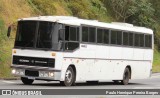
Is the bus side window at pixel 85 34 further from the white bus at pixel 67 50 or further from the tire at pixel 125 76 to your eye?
the tire at pixel 125 76

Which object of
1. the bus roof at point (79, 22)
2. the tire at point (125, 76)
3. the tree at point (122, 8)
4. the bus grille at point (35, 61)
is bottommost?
the tire at point (125, 76)

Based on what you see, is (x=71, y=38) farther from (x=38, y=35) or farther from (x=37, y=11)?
(x=37, y=11)

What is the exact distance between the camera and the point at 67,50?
86.4ft

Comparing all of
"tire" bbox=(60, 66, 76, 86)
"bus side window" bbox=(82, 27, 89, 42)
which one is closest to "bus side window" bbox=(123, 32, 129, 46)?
"bus side window" bbox=(82, 27, 89, 42)

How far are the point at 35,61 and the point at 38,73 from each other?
57cm

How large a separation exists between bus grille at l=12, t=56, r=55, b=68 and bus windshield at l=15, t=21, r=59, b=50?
0.53 metres

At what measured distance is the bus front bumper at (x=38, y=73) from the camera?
2545 cm

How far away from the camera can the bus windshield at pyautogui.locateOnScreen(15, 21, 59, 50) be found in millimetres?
25828

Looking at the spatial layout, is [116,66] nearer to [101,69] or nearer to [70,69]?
[101,69]

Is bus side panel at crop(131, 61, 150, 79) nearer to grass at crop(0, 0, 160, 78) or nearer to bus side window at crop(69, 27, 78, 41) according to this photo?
bus side window at crop(69, 27, 78, 41)

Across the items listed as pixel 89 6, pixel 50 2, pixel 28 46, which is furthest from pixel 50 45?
pixel 89 6

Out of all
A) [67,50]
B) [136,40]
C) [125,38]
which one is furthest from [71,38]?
[136,40]

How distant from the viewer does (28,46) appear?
85.3 feet

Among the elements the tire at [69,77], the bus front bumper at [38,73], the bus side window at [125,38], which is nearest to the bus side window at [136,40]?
the bus side window at [125,38]
